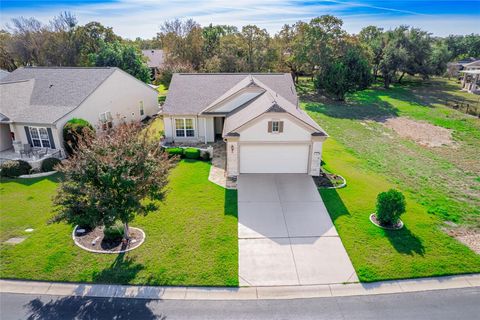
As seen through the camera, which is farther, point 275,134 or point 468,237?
point 275,134

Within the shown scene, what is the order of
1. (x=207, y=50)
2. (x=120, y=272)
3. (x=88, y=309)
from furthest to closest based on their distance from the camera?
(x=207, y=50), (x=120, y=272), (x=88, y=309)

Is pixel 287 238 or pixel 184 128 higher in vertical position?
pixel 184 128

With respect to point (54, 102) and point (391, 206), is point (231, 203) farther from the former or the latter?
point (54, 102)

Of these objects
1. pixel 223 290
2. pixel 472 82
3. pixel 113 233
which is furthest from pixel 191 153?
pixel 472 82

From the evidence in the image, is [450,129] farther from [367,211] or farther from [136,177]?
[136,177]

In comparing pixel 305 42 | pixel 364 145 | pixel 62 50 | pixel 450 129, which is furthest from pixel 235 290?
pixel 62 50

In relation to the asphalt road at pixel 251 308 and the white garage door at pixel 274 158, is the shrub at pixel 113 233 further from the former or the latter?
the white garage door at pixel 274 158

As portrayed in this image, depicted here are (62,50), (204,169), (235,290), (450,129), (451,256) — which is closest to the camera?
(235,290)
